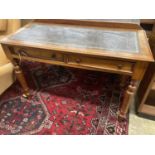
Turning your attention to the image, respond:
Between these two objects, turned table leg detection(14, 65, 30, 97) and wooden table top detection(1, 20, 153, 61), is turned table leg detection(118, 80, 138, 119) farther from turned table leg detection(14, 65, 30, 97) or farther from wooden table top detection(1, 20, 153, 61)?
turned table leg detection(14, 65, 30, 97)

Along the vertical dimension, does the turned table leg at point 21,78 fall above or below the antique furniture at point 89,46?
below

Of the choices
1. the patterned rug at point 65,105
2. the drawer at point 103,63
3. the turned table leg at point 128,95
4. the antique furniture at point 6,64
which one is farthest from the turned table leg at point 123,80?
the antique furniture at point 6,64

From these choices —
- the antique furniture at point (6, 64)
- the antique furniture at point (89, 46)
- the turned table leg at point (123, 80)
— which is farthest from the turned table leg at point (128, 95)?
the antique furniture at point (6, 64)

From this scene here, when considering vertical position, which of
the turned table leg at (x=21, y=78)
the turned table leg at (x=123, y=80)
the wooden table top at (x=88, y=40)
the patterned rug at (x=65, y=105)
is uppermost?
the wooden table top at (x=88, y=40)

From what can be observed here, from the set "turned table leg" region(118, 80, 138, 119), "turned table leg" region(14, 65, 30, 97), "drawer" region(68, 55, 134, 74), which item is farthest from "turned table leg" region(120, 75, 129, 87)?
"turned table leg" region(14, 65, 30, 97)

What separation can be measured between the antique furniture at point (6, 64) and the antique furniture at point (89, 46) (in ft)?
0.51

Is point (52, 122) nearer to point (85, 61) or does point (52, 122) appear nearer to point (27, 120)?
point (27, 120)

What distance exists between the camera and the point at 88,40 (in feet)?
3.45

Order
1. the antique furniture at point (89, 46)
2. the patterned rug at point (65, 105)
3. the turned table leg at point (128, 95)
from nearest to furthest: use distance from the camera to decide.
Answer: the antique furniture at point (89, 46) < the turned table leg at point (128, 95) < the patterned rug at point (65, 105)

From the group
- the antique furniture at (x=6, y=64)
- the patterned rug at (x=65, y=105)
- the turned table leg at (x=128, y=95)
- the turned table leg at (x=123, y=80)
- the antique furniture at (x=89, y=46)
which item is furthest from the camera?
the turned table leg at (x=123, y=80)

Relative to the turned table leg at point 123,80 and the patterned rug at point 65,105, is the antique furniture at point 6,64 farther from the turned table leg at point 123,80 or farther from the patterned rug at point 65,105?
the turned table leg at point 123,80

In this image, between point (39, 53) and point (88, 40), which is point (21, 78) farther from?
point (88, 40)

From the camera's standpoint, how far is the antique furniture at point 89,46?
0.90 metres

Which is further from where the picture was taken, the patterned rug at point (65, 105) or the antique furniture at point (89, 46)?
the patterned rug at point (65, 105)
